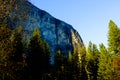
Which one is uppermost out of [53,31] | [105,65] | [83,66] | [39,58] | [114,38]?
[53,31]

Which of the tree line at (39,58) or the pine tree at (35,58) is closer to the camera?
the tree line at (39,58)

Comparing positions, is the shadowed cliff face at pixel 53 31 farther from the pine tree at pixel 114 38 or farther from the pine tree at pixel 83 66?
the pine tree at pixel 114 38

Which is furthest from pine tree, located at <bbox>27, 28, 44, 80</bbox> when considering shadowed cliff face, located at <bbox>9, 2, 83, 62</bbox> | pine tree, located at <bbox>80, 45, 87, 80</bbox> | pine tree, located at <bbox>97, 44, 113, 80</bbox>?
shadowed cliff face, located at <bbox>9, 2, 83, 62</bbox>

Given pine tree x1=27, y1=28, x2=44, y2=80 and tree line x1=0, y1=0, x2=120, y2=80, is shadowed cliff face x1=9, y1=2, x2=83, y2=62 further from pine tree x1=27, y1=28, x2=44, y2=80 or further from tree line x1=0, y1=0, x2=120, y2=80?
pine tree x1=27, y1=28, x2=44, y2=80

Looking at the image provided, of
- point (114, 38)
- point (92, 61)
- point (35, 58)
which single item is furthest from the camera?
point (92, 61)

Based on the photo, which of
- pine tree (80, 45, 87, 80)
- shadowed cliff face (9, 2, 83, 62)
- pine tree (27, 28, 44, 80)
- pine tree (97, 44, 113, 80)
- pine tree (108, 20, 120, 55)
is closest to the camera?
pine tree (27, 28, 44, 80)

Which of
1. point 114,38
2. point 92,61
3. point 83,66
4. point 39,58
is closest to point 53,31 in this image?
point 83,66

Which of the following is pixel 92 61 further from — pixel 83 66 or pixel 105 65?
pixel 105 65

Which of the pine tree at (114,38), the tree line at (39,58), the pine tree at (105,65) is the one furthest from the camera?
the pine tree at (105,65)

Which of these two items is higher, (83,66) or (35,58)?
(35,58)

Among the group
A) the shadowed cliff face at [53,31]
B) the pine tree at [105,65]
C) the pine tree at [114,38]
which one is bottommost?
the pine tree at [105,65]

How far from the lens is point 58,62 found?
246 ft

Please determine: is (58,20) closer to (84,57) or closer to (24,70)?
(84,57)

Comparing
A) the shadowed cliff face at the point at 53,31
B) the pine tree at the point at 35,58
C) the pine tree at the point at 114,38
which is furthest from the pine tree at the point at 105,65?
the shadowed cliff face at the point at 53,31
